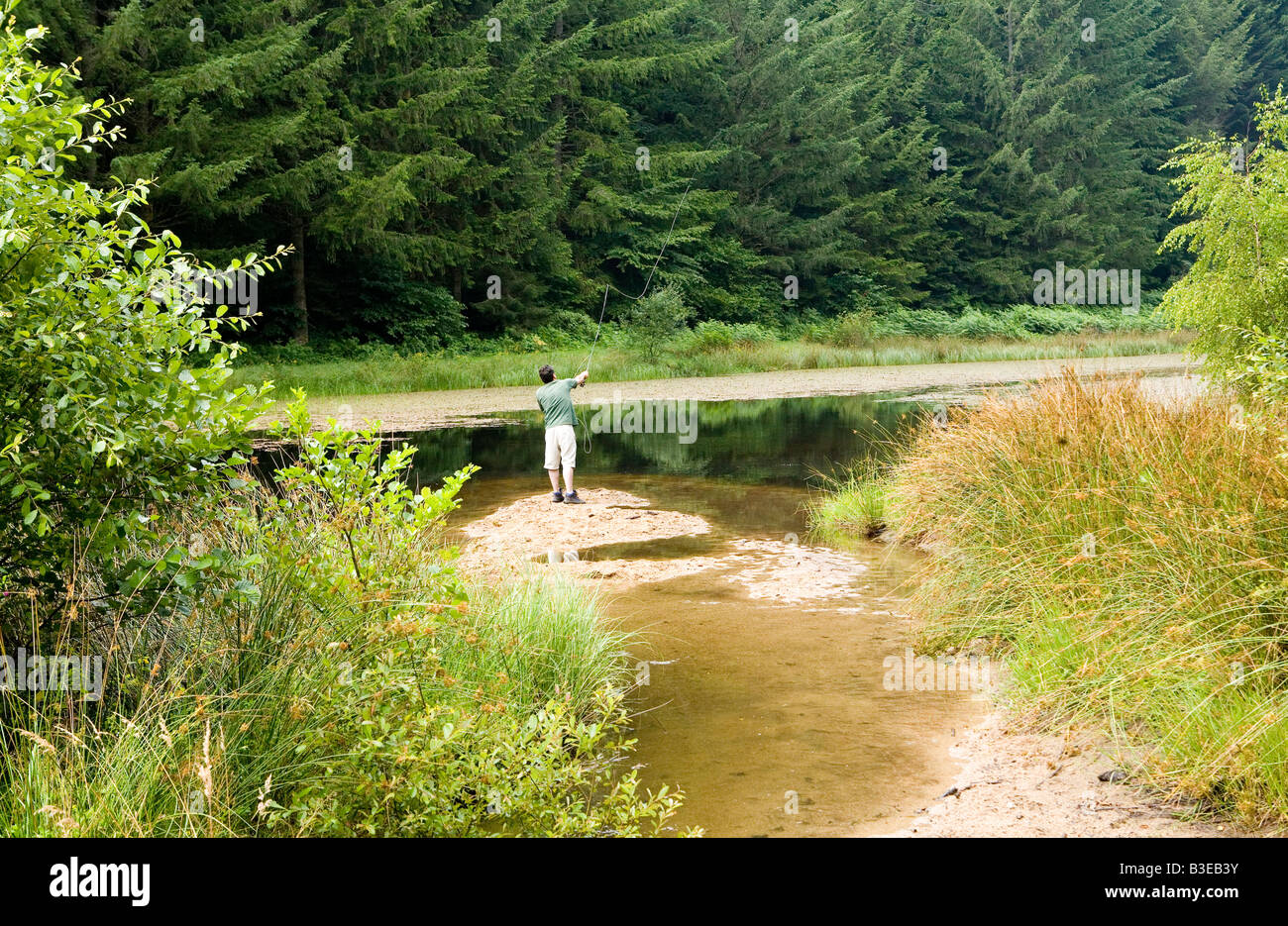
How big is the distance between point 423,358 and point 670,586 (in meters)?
18.4

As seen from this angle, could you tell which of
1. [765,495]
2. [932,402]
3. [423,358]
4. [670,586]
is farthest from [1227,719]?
[423,358]

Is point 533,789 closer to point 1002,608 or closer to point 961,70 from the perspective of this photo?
point 1002,608

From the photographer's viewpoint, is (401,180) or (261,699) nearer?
(261,699)

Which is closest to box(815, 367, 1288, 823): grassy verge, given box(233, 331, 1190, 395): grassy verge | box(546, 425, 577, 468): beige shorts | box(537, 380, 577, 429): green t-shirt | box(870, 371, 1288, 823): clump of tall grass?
box(870, 371, 1288, 823): clump of tall grass

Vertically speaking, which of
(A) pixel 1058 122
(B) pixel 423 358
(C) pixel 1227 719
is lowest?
(C) pixel 1227 719

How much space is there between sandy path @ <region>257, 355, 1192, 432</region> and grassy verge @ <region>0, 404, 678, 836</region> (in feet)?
43.4

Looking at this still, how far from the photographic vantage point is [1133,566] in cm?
559

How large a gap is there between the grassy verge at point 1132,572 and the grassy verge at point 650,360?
14333 mm

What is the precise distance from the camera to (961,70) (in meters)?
50.8

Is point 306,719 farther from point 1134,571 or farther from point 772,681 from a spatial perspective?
point 1134,571

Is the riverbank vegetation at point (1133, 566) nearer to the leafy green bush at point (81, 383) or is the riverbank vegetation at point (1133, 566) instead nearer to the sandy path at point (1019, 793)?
the sandy path at point (1019, 793)

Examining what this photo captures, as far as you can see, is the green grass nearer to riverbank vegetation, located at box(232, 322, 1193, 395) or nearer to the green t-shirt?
the green t-shirt

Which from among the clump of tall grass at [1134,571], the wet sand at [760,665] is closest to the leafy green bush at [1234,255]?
the clump of tall grass at [1134,571]

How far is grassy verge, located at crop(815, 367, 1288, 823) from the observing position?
4.36 m
